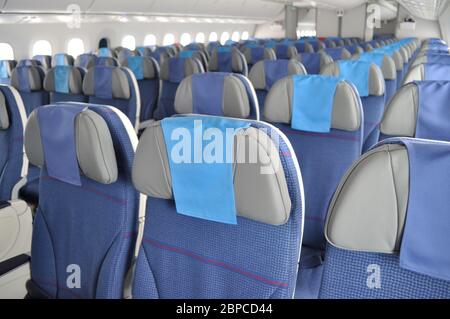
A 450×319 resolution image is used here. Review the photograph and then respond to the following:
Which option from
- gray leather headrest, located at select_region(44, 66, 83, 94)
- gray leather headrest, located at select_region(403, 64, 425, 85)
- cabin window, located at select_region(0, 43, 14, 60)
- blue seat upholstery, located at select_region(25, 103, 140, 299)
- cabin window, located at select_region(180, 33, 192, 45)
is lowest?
blue seat upholstery, located at select_region(25, 103, 140, 299)

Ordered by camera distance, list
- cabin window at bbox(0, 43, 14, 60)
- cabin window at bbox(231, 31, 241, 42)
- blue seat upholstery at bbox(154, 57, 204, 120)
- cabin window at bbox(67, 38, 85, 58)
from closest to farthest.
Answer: blue seat upholstery at bbox(154, 57, 204, 120)
cabin window at bbox(0, 43, 14, 60)
cabin window at bbox(67, 38, 85, 58)
cabin window at bbox(231, 31, 241, 42)

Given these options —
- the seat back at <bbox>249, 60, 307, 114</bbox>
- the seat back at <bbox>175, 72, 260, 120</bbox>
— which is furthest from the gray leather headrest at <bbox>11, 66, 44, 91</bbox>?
the seat back at <bbox>175, 72, 260, 120</bbox>

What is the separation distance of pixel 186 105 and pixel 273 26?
24.8m

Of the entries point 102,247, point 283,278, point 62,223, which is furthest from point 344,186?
point 62,223

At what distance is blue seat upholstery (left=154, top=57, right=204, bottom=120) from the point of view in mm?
5273

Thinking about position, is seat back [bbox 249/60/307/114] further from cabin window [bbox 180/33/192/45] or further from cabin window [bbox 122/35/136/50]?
cabin window [bbox 180/33/192/45]

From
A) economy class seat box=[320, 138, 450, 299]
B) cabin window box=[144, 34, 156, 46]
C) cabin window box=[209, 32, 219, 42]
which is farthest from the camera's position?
cabin window box=[209, 32, 219, 42]

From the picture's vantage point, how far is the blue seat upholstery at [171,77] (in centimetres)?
527

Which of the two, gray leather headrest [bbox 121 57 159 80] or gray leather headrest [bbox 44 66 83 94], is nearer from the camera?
gray leather headrest [bbox 44 66 83 94]

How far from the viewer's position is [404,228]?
103 cm

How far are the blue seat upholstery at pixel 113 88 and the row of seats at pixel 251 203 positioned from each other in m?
2.16

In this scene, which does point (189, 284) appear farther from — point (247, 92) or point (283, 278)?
point (247, 92)

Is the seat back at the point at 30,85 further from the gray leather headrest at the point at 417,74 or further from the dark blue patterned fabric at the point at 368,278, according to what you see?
the dark blue patterned fabric at the point at 368,278

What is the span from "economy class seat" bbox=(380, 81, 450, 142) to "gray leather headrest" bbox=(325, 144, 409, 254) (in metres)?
1.05
